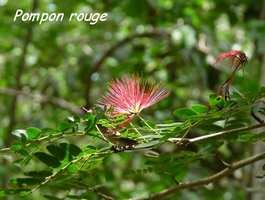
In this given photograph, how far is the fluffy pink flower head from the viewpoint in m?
0.75

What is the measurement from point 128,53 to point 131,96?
108 cm

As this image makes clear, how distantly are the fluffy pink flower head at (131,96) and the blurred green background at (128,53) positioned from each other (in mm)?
751

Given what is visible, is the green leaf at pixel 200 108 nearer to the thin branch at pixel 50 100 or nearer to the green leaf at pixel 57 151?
the green leaf at pixel 57 151

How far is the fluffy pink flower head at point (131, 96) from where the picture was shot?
0.75 meters

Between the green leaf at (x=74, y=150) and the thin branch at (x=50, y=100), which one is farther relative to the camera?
the thin branch at (x=50, y=100)

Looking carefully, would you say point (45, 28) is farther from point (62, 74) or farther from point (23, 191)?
point (23, 191)

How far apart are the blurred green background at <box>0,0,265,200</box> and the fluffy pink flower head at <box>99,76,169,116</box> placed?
751mm

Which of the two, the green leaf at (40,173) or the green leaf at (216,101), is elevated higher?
the green leaf at (216,101)

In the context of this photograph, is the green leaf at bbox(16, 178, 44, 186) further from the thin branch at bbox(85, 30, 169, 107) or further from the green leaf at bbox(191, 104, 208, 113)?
the thin branch at bbox(85, 30, 169, 107)

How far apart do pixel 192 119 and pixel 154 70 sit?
1223 mm

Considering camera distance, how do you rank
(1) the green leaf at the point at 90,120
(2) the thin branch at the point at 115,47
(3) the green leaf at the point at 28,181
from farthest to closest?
(2) the thin branch at the point at 115,47 < (3) the green leaf at the point at 28,181 < (1) the green leaf at the point at 90,120

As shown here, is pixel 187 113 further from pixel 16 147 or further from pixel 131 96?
pixel 16 147

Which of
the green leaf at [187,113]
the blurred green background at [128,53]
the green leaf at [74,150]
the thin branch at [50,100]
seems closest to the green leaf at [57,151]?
the green leaf at [74,150]

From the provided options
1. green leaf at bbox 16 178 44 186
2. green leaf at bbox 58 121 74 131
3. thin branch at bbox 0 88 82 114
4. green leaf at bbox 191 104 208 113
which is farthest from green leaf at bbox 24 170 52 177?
thin branch at bbox 0 88 82 114
